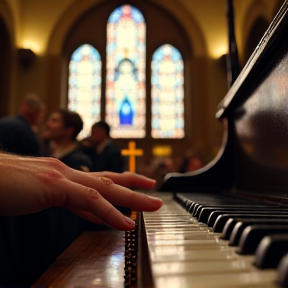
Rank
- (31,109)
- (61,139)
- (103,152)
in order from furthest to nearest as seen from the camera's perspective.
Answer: (103,152) → (31,109) → (61,139)

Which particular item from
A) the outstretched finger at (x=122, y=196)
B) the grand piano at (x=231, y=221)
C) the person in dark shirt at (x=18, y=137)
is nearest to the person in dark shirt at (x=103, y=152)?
the person in dark shirt at (x=18, y=137)

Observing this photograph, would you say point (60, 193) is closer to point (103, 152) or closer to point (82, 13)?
point (103, 152)

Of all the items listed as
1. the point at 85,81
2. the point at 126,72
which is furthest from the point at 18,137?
the point at 126,72

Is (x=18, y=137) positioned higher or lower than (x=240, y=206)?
higher

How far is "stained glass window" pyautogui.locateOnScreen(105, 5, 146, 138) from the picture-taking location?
10.0 metres

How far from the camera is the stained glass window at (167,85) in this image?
397 inches

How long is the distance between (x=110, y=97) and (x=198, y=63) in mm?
2473

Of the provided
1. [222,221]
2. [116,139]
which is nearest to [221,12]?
[116,139]

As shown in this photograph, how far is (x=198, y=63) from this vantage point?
9477mm

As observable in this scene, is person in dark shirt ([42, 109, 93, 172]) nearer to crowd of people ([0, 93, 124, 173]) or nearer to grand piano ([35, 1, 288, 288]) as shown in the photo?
crowd of people ([0, 93, 124, 173])

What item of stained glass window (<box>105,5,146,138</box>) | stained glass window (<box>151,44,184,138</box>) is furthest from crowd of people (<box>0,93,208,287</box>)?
stained glass window (<box>151,44,184,138</box>)

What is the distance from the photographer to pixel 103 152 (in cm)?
432

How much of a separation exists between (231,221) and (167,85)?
9.67 metres

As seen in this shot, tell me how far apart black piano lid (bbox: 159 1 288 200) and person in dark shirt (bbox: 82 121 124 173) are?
218 cm
